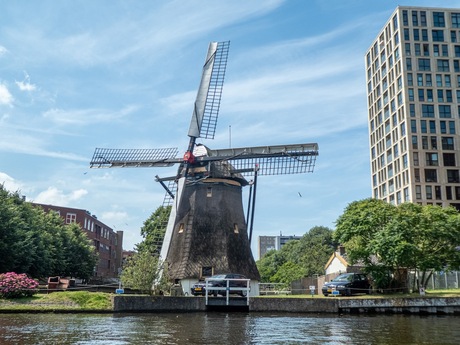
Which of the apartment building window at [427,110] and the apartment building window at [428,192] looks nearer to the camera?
the apartment building window at [428,192]

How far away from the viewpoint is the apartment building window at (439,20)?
9900cm

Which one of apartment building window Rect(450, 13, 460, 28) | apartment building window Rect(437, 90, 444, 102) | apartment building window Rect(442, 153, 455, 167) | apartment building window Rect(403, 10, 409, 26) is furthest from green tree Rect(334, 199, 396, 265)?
apartment building window Rect(450, 13, 460, 28)

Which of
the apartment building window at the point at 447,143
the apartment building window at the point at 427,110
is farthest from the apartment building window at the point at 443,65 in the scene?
the apartment building window at the point at 447,143

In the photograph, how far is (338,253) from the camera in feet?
186

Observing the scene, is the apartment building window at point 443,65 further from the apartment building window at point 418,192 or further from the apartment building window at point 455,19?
the apartment building window at point 418,192

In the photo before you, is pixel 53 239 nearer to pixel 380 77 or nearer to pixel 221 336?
pixel 221 336

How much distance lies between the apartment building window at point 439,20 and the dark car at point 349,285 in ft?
249

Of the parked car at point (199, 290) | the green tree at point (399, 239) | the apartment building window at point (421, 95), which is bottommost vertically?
the parked car at point (199, 290)

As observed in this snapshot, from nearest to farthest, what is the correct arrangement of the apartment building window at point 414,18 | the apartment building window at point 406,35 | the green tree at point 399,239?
the green tree at point 399,239 → the apartment building window at point 406,35 → the apartment building window at point 414,18

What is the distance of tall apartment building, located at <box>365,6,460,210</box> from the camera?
91.8 meters

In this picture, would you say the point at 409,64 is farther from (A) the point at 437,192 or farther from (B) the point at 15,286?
(B) the point at 15,286

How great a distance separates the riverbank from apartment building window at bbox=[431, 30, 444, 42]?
76023 mm

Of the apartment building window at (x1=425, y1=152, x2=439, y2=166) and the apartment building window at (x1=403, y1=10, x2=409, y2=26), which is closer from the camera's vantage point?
the apartment building window at (x1=425, y1=152, x2=439, y2=166)

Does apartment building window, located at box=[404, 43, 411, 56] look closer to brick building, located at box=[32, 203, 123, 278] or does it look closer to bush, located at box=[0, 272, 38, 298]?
brick building, located at box=[32, 203, 123, 278]
